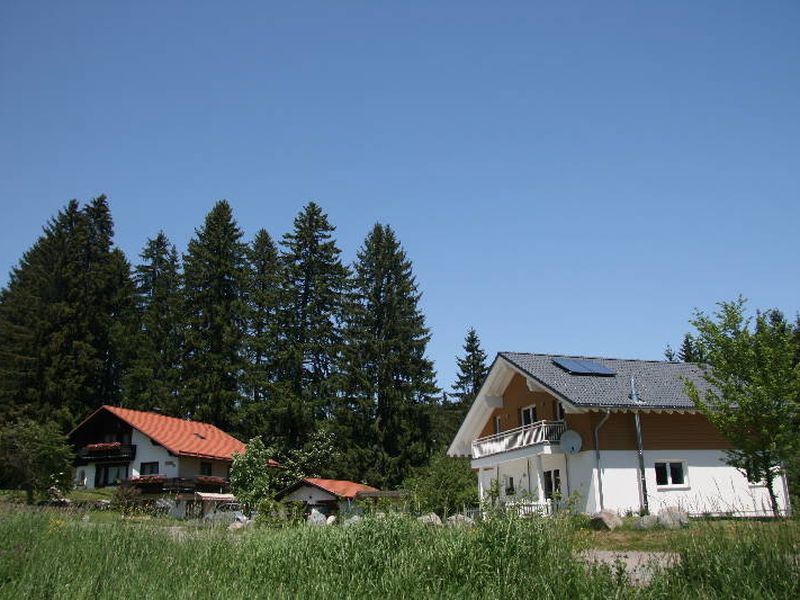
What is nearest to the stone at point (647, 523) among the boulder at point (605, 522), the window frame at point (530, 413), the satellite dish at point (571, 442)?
the boulder at point (605, 522)

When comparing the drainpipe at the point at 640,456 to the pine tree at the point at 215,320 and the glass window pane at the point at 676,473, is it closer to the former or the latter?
the glass window pane at the point at 676,473

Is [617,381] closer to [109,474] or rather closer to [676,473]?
[676,473]

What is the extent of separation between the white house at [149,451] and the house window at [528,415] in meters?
21.0

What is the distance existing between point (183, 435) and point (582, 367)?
Answer: 89.7 feet

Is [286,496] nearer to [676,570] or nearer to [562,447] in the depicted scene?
[562,447]

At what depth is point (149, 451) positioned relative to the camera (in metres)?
44.9

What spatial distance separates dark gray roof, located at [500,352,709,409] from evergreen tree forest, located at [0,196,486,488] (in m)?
19.6

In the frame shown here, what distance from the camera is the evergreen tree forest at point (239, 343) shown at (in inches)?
1981

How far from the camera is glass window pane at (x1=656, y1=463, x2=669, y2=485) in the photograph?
27516 millimetres

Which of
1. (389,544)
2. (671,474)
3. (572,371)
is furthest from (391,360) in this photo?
(389,544)

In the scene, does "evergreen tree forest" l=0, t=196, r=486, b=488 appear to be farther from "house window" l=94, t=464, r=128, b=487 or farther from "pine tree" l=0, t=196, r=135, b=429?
"house window" l=94, t=464, r=128, b=487

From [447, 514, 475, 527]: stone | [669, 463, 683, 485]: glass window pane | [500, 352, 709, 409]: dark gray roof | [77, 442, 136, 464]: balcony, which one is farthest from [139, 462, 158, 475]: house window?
[447, 514, 475, 527]: stone

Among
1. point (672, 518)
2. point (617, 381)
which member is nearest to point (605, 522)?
point (672, 518)

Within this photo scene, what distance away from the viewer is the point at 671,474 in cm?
2772
